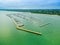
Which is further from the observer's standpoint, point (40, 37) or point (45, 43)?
point (40, 37)

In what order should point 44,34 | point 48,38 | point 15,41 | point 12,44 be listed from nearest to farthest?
point 12,44
point 15,41
point 48,38
point 44,34

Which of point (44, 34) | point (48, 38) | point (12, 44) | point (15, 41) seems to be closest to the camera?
point (12, 44)

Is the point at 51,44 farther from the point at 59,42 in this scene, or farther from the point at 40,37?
the point at 40,37

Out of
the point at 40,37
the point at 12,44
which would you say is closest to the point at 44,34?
the point at 40,37

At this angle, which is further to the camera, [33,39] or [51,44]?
[33,39]

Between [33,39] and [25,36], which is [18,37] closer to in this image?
[25,36]

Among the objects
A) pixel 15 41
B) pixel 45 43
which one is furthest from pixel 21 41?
pixel 45 43

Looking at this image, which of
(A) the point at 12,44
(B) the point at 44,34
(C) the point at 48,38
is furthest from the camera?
(B) the point at 44,34

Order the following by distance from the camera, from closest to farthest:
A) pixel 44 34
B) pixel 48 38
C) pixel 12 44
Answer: pixel 12 44
pixel 48 38
pixel 44 34
